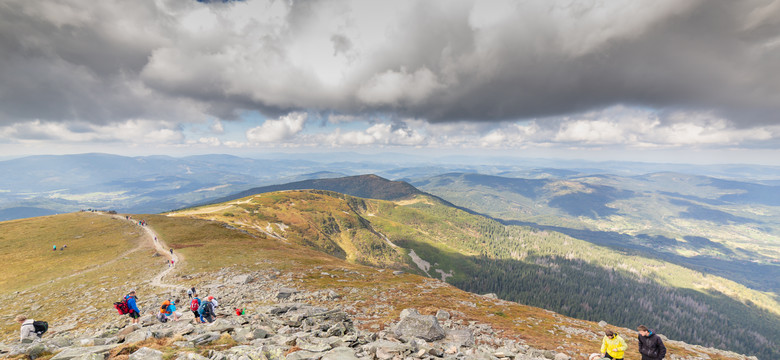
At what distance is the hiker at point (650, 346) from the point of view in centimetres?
1748

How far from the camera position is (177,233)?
81938mm

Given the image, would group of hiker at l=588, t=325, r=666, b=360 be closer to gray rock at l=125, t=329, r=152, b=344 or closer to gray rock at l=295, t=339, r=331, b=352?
gray rock at l=295, t=339, r=331, b=352

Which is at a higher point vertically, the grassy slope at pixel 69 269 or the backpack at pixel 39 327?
the backpack at pixel 39 327

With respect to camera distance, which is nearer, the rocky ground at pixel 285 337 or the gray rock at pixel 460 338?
the rocky ground at pixel 285 337

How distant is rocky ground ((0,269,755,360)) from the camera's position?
14180 millimetres

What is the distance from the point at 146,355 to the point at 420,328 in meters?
19.1

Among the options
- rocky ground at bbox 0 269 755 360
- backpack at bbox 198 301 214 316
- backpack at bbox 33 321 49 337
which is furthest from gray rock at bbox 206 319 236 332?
backpack at bbox 33 321 49 337

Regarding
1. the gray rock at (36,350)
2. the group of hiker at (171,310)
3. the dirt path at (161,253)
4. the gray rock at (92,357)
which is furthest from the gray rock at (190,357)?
the dirt path at (161,253)

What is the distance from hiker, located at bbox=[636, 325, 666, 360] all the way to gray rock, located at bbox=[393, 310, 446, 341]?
14.4 meters

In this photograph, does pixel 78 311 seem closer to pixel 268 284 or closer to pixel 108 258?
pixel 268 284

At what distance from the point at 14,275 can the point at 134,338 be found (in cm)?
5841

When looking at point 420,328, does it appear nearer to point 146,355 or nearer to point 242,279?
point 146,355

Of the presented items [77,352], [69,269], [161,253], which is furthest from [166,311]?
[161,253]

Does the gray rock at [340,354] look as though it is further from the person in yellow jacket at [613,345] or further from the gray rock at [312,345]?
the person in yellow jacket at [613,345]
